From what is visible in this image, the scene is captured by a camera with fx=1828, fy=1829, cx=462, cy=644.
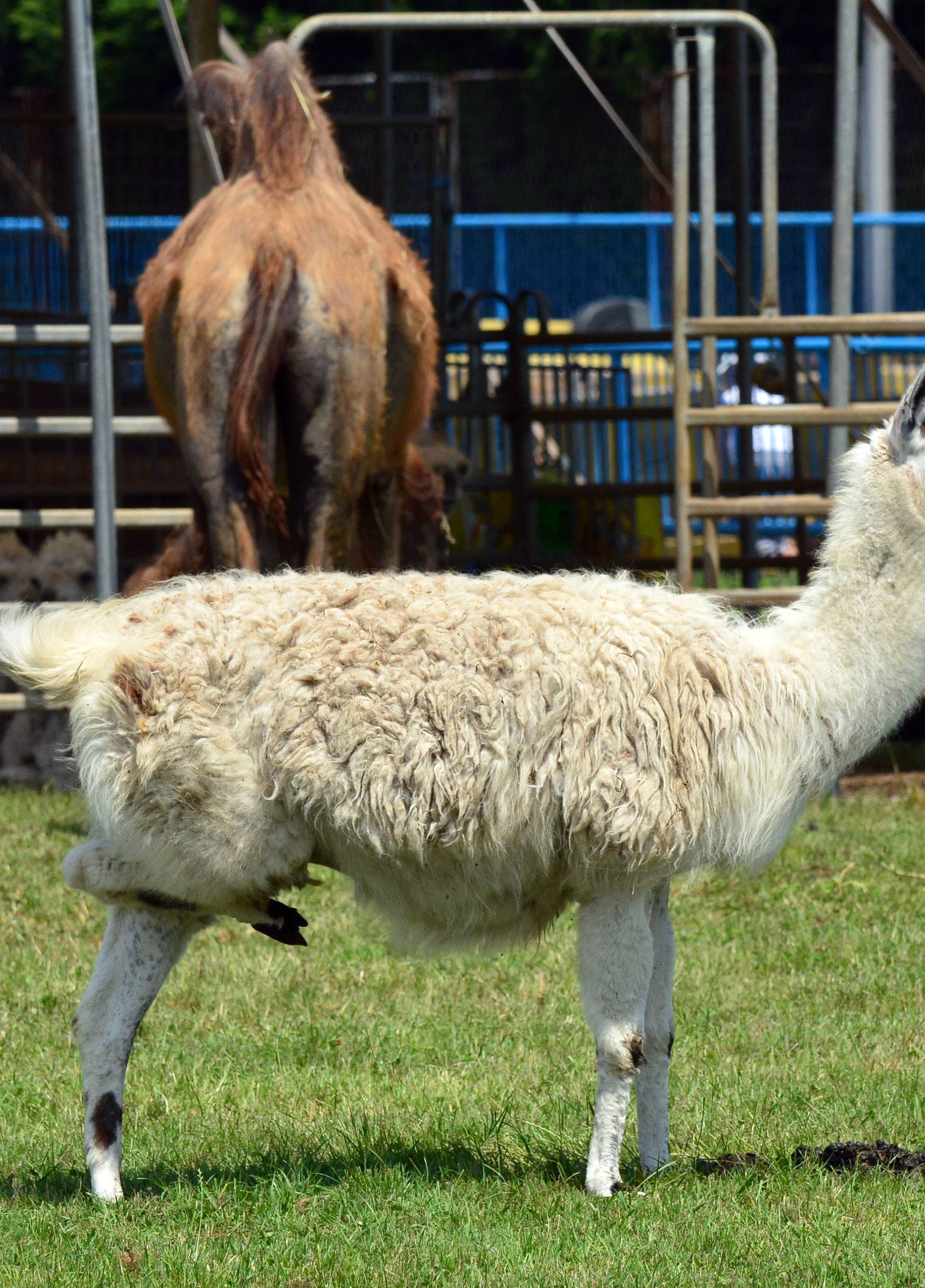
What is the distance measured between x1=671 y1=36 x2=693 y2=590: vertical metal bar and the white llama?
14.8ft

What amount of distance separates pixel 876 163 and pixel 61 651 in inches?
883

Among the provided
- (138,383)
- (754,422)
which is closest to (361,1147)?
(754,422)

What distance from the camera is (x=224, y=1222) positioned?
3.84 m

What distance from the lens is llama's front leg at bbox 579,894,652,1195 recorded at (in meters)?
3.88

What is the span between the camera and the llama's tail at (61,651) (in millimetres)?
3918

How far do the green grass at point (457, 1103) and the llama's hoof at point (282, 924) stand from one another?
0.53 meters

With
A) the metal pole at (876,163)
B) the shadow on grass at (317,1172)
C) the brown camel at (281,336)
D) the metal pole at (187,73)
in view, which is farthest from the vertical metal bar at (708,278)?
the metal pole at (876,163)

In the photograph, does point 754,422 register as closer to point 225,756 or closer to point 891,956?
point 891,956

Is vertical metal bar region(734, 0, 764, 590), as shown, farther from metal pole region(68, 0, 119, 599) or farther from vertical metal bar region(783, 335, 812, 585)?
metal pole region(68, 0, 119, 599)

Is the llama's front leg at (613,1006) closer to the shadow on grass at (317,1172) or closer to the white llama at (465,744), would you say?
the white llama at (465,744)

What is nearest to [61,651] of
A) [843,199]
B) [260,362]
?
[260,362]

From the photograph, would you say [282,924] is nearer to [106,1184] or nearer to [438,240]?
[106,1184]

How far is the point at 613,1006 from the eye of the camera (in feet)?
12.7

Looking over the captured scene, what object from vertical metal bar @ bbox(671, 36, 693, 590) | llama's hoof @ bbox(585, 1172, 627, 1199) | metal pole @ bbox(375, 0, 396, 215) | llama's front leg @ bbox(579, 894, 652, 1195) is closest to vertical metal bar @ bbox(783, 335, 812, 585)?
vertical metal bar @ bbox(671, 36, 693, 590)
